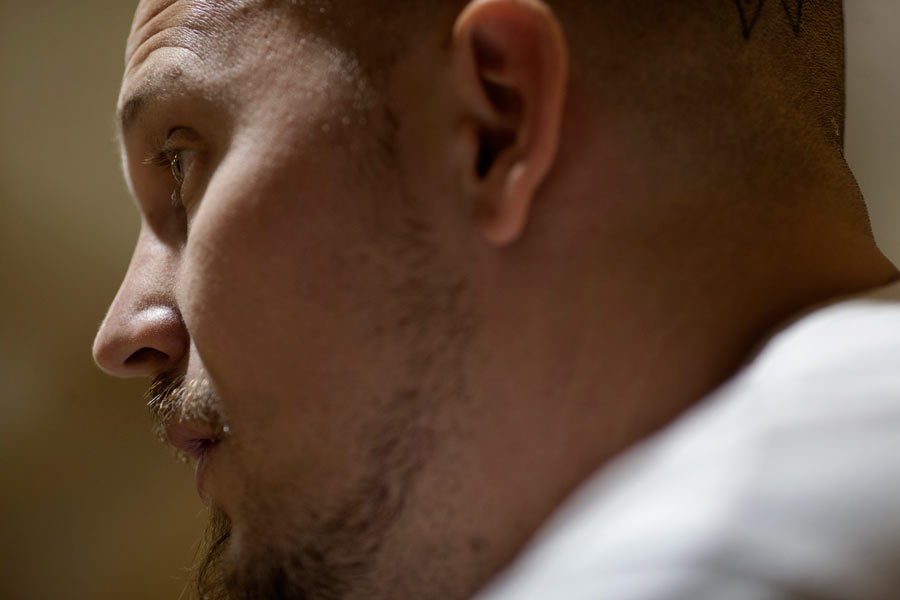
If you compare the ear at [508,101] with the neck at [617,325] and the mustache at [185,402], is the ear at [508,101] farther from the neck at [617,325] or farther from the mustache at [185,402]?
the mustache at [185,402]

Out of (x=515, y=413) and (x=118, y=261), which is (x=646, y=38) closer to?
(x=515, y=413)

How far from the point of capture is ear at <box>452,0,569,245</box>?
1.79 ft

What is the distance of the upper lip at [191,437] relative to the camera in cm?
67

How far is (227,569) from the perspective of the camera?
2.22ft

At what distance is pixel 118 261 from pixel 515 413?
45.5 inches

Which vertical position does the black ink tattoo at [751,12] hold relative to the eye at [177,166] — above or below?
below

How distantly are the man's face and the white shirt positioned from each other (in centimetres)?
18

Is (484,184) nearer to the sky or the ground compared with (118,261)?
nearer to the ground

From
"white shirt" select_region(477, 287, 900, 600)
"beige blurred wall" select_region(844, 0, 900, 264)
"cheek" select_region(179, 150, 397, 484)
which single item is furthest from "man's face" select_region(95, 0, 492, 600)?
"beige blurred wall" select_region(844, 0, 900, 264)

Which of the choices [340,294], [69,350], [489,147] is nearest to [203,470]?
[340,294]

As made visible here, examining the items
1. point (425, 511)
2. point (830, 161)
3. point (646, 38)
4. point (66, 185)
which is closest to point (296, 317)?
point (425, 511)

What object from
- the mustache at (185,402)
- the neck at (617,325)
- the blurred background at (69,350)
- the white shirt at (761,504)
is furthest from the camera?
the blurred background at (69,350)

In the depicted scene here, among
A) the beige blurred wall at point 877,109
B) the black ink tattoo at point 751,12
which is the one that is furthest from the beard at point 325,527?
the beige blurred wall at point 877,109

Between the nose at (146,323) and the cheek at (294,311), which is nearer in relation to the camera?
the cheek at (294,311)
